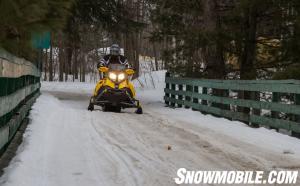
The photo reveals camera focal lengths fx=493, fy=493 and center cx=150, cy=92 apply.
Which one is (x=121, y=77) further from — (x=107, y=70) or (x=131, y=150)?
(x=131, y=150)

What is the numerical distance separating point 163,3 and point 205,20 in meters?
2.12

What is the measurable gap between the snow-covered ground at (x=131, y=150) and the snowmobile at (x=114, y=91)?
196cm

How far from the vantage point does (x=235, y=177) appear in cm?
573

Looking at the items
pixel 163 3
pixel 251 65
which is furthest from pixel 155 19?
pixel 251 65

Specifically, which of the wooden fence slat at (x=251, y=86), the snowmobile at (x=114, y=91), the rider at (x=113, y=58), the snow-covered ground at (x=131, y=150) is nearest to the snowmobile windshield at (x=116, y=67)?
the snowmobile at (x=114, y=91)

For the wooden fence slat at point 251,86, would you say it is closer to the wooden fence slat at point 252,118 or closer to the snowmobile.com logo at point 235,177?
the wooden fence slat at point 252,118

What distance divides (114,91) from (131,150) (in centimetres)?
639

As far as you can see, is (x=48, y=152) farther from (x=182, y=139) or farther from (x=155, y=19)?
(x=155, y=19)

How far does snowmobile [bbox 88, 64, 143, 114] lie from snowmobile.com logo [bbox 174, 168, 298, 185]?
7529 mm

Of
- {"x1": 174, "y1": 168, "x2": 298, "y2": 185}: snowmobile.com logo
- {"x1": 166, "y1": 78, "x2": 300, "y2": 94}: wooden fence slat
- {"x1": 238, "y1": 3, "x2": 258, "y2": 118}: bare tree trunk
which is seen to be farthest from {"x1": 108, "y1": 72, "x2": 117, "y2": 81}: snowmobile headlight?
{"x1": 174, "y1": 168, "x2": 298, "y2": 185}: snowmobile.com logo

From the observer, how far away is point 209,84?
13.9 m

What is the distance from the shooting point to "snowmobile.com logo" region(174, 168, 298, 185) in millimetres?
5500

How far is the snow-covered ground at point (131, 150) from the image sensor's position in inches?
219

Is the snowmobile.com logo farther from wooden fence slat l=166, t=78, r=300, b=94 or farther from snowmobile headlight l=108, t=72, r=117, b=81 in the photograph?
snowmobile headlight l=108, t=72, r=117, b=81
